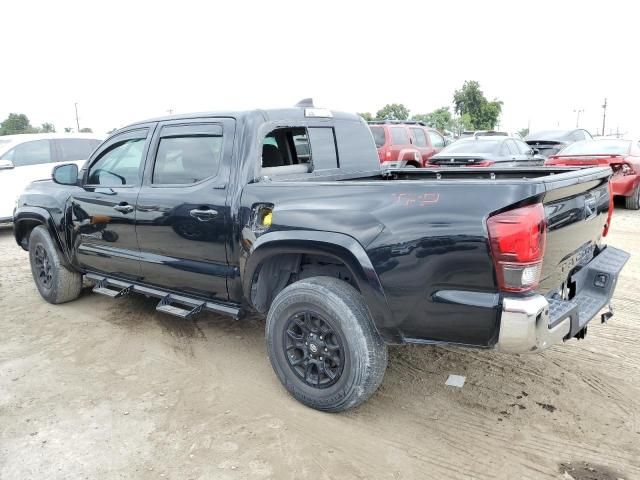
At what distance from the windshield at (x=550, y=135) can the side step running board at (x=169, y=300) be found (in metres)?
16.2

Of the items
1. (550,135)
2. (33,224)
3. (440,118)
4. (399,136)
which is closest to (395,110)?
(440,118)

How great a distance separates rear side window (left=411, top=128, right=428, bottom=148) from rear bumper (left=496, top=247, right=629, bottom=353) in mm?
10305

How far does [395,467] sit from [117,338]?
109 inches

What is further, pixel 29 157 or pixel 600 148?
pixel 600 148

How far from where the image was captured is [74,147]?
10.2 meters

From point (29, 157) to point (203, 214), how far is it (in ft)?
25.9

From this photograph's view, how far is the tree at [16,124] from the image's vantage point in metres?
57.6

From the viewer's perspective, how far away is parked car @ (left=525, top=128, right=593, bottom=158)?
1647cm

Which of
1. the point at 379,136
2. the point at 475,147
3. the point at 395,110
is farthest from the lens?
the point at 395,110

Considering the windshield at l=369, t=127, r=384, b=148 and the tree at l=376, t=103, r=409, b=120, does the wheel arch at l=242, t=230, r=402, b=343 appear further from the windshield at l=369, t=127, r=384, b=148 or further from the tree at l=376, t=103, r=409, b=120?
the tree at l=376, t=103, r=409, b=120

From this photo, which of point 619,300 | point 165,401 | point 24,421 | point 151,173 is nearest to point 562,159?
point 619,300

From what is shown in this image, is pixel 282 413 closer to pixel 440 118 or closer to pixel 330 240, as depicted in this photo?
pixel 330 240

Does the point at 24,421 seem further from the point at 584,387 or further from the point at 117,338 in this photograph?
the point at 584,387

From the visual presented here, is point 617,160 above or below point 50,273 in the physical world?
above
